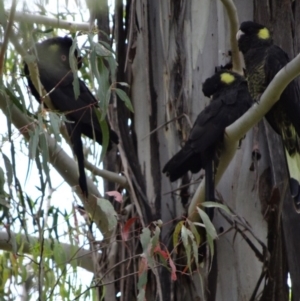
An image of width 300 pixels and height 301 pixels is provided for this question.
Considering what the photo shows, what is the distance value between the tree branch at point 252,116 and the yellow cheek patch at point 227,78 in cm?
35

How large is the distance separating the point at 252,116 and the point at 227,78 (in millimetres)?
554

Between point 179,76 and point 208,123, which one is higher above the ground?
point 179,76

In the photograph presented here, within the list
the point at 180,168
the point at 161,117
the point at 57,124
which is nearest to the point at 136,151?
the point at 161,117

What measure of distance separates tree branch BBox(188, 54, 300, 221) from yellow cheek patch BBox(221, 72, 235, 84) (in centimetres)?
35

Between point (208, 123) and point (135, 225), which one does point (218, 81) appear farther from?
point (135, 225)

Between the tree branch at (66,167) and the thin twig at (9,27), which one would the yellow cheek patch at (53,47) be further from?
the thin twig at (9,27)

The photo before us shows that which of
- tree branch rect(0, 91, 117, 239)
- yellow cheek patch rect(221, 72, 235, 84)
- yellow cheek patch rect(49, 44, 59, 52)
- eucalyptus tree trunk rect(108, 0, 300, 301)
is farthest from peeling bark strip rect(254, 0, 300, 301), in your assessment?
yellow cheek patch rect(49, 44, 59, 52)

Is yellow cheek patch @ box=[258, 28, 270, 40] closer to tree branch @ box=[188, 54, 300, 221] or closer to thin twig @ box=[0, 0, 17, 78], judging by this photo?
tree branch @ box=[188, 54, 300, 221]

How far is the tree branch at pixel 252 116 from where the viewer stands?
6.25 feet

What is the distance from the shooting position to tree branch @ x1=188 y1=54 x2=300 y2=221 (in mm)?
1905

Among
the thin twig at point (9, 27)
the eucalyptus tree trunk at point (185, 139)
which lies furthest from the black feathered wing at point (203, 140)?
the thin twig at point (9, 27)

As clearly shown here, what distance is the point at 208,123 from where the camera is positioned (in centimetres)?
238

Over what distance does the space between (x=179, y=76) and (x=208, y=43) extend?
16 cm

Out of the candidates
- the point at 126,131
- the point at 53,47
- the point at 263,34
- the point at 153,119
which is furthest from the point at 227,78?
the point at 53,47
